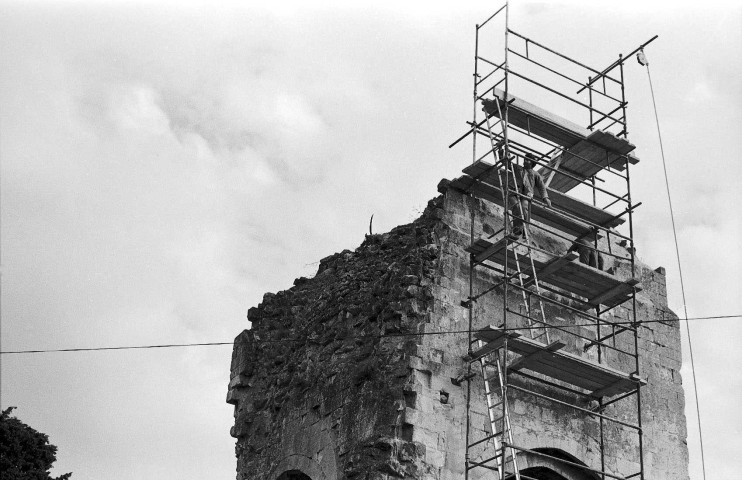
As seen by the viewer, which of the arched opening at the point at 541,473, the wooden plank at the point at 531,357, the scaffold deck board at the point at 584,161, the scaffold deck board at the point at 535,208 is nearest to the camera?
the wooden plank at the point at 531,357

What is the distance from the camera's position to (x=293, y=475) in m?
13.7

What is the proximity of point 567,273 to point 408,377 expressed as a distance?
2108 millimetres

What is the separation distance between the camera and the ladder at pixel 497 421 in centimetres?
1191

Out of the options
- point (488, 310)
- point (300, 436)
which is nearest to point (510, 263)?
point (488, 310)

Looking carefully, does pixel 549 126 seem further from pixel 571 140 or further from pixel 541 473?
pixel 541 473

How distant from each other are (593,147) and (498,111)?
1.23 metres

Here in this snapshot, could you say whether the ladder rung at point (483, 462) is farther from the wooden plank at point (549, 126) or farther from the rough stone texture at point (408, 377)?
the wooden plank at point (549, 126)

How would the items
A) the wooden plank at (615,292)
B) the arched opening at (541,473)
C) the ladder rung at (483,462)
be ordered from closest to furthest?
the ladder rung at (483,462) → the arched opening at (541,473) → the wooden plank at (615,292)

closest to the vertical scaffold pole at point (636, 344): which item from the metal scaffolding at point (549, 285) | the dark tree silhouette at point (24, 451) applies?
the metal scaffolding at point (549, 285)

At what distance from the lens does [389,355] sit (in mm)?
12570

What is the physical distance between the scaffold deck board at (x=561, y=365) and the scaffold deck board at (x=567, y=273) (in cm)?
89

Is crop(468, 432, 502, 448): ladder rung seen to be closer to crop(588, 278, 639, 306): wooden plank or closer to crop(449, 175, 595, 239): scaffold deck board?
crop(588, 278, 639, 306): wooden plank

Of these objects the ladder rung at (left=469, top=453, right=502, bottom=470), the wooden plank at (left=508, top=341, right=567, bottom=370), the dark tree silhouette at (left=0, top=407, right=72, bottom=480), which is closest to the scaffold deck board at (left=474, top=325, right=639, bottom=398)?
the wooden plank at (left=508, top=341, right=567, bottom=370)

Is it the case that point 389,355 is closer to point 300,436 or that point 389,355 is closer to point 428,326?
point 428,326
